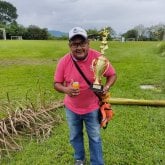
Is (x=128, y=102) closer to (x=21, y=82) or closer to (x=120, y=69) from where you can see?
(x=21, y=82)

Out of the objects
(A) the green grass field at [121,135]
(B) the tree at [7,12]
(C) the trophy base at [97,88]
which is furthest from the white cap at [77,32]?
(B) the tree at [7,12]

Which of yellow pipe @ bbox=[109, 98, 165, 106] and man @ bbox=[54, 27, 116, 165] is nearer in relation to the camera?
man @ bbox=[54, 27, 116, 165]

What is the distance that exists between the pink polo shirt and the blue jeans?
0.07m

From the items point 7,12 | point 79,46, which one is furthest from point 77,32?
point 7,12

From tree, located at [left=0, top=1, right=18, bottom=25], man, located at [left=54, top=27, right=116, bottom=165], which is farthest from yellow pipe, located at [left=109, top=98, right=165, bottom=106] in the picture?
tree, located at [left=0, top=1, right=18, bottom=25]

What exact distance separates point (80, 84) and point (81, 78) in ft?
0.19

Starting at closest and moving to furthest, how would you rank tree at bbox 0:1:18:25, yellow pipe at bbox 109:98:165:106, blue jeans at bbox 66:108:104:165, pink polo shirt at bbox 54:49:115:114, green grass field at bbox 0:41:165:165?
1. pink polo shirt at bbox 54:49:115:114
2. blue jeans at bbox 66:108:104:165
3. green grass field at bbox 0:41:165:165
4. yellow pipe at bbox 109:98:165:106
5. tree at bbox 0:1:18:25

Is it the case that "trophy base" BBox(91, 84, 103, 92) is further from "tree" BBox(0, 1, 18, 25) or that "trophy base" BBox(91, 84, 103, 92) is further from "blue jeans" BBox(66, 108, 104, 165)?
"tree" BBox(0, 1, 18, 25)

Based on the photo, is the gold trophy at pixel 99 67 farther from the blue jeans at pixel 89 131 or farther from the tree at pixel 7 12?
the tree at pixel 7 12

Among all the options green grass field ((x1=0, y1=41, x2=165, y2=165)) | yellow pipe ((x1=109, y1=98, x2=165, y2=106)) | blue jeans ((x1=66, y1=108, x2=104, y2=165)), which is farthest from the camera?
yellow pipe ((x1=109, y1=98, x2=165, y2=106))

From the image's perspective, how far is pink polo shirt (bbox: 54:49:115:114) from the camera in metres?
3.76

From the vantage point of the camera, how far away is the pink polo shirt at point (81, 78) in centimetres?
376

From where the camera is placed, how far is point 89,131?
3.98 m

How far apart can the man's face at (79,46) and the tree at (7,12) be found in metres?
84.3
